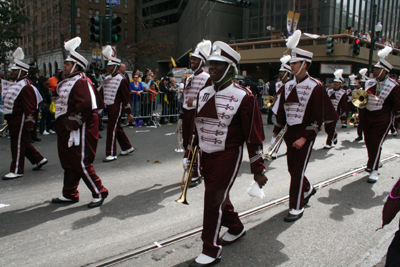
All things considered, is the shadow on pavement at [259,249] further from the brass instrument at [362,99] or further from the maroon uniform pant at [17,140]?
the maroon uniform pant at [17,140]

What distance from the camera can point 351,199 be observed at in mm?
5273

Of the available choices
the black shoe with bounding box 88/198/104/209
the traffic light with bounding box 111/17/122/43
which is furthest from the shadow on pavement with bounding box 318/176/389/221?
the traffic light with bounding box 111/17/122/43

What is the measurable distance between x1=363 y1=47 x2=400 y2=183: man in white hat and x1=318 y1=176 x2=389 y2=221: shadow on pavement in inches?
20.9

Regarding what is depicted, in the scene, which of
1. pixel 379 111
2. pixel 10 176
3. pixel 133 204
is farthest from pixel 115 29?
pixel 379 111

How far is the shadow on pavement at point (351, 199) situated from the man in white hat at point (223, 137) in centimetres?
206

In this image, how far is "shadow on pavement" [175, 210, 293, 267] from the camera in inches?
131

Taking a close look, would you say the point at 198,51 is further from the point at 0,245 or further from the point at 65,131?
the point at 0,245

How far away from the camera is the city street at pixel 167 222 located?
3.46 meters

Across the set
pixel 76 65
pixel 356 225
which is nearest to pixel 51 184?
pixel 76 65

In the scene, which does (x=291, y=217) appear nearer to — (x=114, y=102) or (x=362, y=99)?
(x=362, y=99)

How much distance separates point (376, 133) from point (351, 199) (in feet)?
5.47

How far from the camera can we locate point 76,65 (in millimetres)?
4863

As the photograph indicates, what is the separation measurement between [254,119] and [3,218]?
3447 mm

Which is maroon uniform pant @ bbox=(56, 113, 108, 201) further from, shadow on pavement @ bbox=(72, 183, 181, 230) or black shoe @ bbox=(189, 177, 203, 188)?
black shoe @ bbox=(189, 177, 203, 188)
